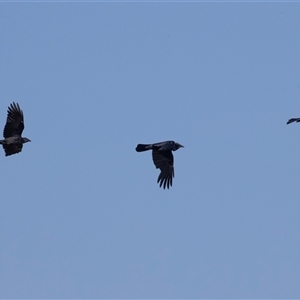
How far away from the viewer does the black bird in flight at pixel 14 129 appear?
29.8m

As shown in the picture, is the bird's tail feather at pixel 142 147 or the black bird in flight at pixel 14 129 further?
the black bird in flight at pixel 14 129

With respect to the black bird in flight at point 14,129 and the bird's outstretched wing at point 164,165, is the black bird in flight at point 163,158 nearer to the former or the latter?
the bird's outstretched wing at point 164,165

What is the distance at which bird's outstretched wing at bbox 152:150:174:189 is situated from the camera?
1109 inches

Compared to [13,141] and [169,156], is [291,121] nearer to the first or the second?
[169,156]

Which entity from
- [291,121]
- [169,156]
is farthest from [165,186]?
[291,121]

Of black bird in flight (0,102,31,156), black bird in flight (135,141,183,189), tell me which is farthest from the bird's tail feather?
black bird in flight (0,102,31,156)

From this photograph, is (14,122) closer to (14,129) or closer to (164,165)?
(14,129)

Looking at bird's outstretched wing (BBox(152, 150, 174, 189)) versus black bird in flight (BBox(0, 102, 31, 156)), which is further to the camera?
black bird in flight (BBox(0, 102, 31, 156))

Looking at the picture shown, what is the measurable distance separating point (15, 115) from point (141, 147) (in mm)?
5386

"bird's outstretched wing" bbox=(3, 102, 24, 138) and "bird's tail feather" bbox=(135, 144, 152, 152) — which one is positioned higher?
"bird's outstretched wing" bbox=(3, 102, 24, 138)

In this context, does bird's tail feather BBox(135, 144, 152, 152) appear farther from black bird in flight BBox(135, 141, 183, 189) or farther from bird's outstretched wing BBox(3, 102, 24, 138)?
bird's outstretched wing BBox(3, 102, 24, 138)

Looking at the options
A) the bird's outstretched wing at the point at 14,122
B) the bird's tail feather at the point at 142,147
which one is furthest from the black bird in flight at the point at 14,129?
the bird's tail feather at the point at 142,147

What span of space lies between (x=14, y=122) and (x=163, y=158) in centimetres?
599

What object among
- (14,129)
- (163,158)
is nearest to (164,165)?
(163,158)
